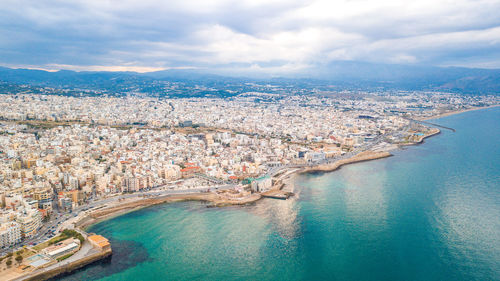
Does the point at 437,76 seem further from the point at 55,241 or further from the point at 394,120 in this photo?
the point at 55,241

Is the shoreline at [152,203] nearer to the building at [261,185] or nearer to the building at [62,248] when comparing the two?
the building at [261,185]

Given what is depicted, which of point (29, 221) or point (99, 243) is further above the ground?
point (29, 221)

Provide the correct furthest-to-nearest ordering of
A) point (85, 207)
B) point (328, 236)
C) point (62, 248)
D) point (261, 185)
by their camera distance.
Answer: point (261, 185) < point (85, 207) < point (328, 236) < point (62, 248)

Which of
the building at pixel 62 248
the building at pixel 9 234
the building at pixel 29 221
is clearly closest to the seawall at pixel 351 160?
the building at pixel 62 248

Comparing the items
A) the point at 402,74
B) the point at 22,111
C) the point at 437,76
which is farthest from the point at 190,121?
A: the point at 402,74

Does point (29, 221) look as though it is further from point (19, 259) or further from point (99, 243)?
point (99, 243)

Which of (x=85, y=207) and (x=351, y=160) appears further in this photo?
(x=351, y=160)

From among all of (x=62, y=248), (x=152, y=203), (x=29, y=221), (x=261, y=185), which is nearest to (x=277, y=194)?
(x=261, y=185)
